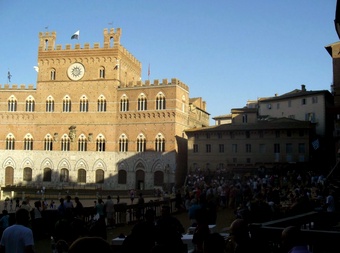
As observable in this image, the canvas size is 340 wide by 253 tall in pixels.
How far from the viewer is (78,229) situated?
6.02 meters

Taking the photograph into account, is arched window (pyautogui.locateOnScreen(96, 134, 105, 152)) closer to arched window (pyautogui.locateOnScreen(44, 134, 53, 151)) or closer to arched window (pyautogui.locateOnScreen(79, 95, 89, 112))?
arched window (pyautogui.locateOnScreen(79, 95, 89, 112))

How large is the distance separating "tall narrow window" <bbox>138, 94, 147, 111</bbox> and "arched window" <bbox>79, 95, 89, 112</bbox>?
669 centimetres

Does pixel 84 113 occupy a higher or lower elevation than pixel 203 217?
higher

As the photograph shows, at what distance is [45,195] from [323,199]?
32.7 m

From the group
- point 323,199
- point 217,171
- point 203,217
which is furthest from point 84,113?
point 203,217

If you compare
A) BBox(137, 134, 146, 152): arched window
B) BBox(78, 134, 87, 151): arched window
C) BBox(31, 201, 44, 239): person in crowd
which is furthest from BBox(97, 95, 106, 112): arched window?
BBox(31, 201, 44, 239): person in crowd

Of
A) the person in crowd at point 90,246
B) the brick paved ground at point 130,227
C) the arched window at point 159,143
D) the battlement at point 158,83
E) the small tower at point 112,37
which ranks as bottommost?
the brick paved ground at point 130,227

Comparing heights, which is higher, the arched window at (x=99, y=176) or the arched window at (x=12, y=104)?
the arched window at (x=12, y=104)

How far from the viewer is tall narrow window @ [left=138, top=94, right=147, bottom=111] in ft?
160

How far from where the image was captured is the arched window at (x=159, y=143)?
47.2 metres

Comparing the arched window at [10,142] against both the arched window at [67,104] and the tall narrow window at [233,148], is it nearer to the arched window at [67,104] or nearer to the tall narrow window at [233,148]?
the arched window at [67,104]

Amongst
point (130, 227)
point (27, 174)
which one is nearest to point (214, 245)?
point (130, 227)

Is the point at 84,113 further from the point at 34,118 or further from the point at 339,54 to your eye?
the point at 339,54

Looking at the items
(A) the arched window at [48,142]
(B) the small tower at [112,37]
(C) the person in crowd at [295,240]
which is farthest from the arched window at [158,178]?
(C) the person in crowd at [295,240]
